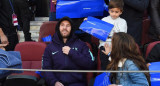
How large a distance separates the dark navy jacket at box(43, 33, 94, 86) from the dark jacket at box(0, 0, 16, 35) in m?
0.87

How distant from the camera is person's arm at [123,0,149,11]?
3215 mm

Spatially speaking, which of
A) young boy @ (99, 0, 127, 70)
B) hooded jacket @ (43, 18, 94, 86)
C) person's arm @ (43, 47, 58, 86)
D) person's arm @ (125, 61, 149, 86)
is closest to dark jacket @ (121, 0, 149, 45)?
young boy @ (99, 0, 127, 70)

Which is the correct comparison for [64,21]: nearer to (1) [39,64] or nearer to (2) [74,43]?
(2) [74,43]

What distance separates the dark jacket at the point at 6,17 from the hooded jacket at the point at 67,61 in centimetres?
87

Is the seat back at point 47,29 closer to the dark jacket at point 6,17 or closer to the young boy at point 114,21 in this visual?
the dark jacket at point 6,17

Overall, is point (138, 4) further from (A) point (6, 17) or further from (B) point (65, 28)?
(A) point (6, 17)

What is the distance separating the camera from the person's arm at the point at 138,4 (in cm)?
321

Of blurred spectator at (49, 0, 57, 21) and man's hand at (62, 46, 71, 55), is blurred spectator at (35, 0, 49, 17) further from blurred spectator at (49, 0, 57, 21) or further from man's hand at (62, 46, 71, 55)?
man's hand at (62, 46, 71, 55)

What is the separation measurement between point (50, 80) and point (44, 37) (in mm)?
1134

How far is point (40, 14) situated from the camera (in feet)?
23.7

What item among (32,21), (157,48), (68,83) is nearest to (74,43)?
(68,83)

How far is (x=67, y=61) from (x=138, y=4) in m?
1.26

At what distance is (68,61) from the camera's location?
2.92 m

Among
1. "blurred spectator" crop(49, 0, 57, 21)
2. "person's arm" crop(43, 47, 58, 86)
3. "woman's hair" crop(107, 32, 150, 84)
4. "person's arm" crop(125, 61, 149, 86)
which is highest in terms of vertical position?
"blurred spectator" crop(49, 0, 57, 21)
